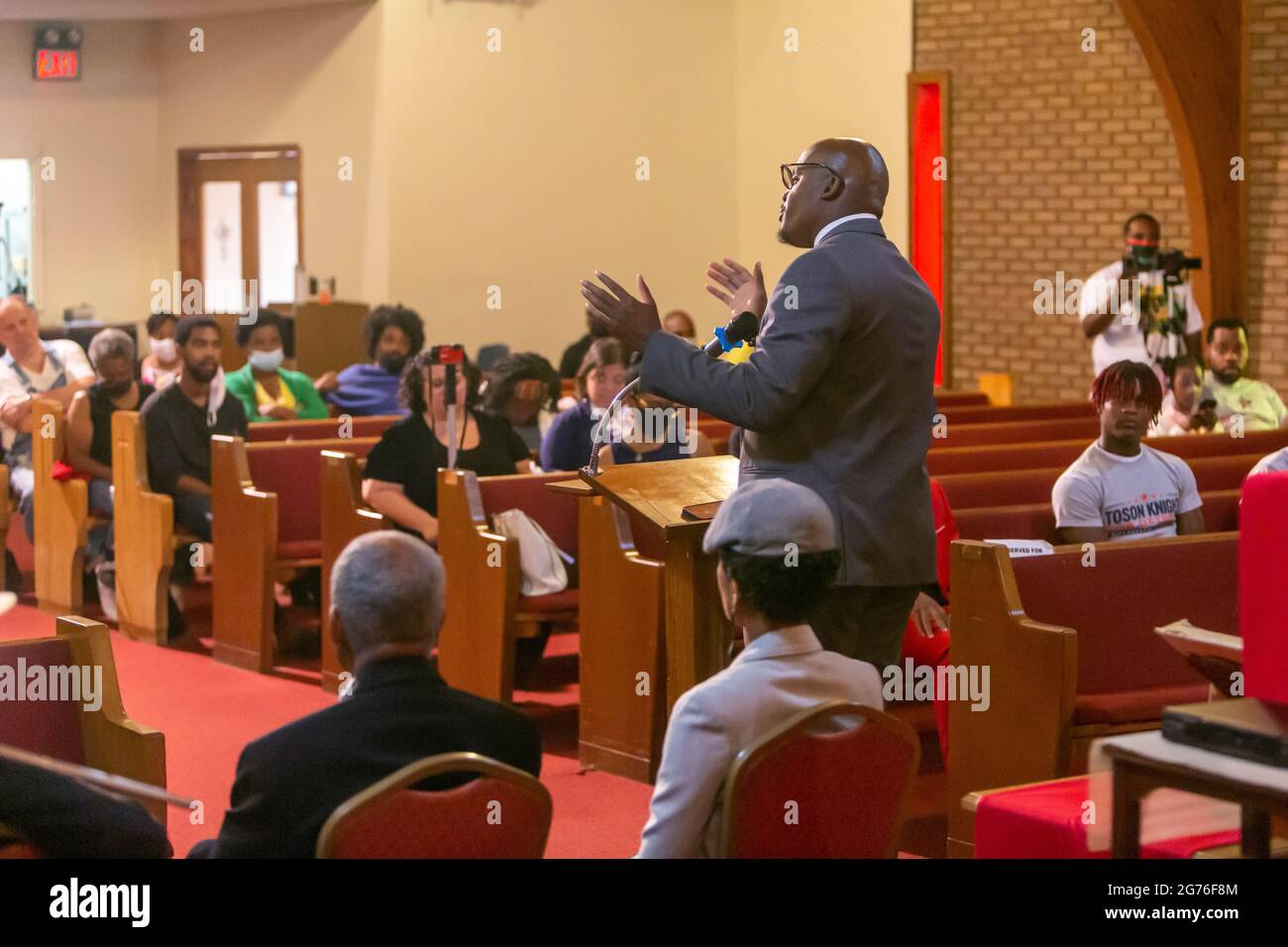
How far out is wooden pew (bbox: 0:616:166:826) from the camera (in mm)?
3439

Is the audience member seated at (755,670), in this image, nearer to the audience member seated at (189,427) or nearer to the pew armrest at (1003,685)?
the pew armrest at (1003,685)

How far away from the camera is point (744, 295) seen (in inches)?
136

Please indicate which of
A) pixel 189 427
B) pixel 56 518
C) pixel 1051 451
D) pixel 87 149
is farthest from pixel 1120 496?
pixel 87 149

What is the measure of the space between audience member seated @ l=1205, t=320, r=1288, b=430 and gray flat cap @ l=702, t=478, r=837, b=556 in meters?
6.08

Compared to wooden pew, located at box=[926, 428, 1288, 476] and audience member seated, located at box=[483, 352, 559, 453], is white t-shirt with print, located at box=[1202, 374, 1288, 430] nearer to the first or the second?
wooden pew, located at box=[926, 428, 1288, 476]

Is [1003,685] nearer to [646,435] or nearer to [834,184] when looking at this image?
[834,184]

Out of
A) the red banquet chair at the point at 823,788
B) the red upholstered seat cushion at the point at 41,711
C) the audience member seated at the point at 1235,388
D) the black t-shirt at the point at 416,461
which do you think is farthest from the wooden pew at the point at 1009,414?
the red banquet chair at the point at 823,788

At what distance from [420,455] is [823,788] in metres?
3.78

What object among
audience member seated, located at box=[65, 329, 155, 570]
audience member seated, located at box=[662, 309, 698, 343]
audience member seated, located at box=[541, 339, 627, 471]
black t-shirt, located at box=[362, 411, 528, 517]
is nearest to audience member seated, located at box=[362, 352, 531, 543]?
black t-shirt, located at box=[362, 411, 528, 517]

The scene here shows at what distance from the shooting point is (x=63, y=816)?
2562mm

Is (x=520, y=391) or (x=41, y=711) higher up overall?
(x=520, y=391)

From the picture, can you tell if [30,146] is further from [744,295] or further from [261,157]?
[744,295]

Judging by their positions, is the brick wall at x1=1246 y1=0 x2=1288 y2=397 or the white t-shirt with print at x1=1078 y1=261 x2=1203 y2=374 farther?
the brick wall at x1=1246 y1=0 x2=1288 y2=397

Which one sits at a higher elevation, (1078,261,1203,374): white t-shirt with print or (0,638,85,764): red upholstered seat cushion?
(1078,261,1203,374): white t-shirt with print
